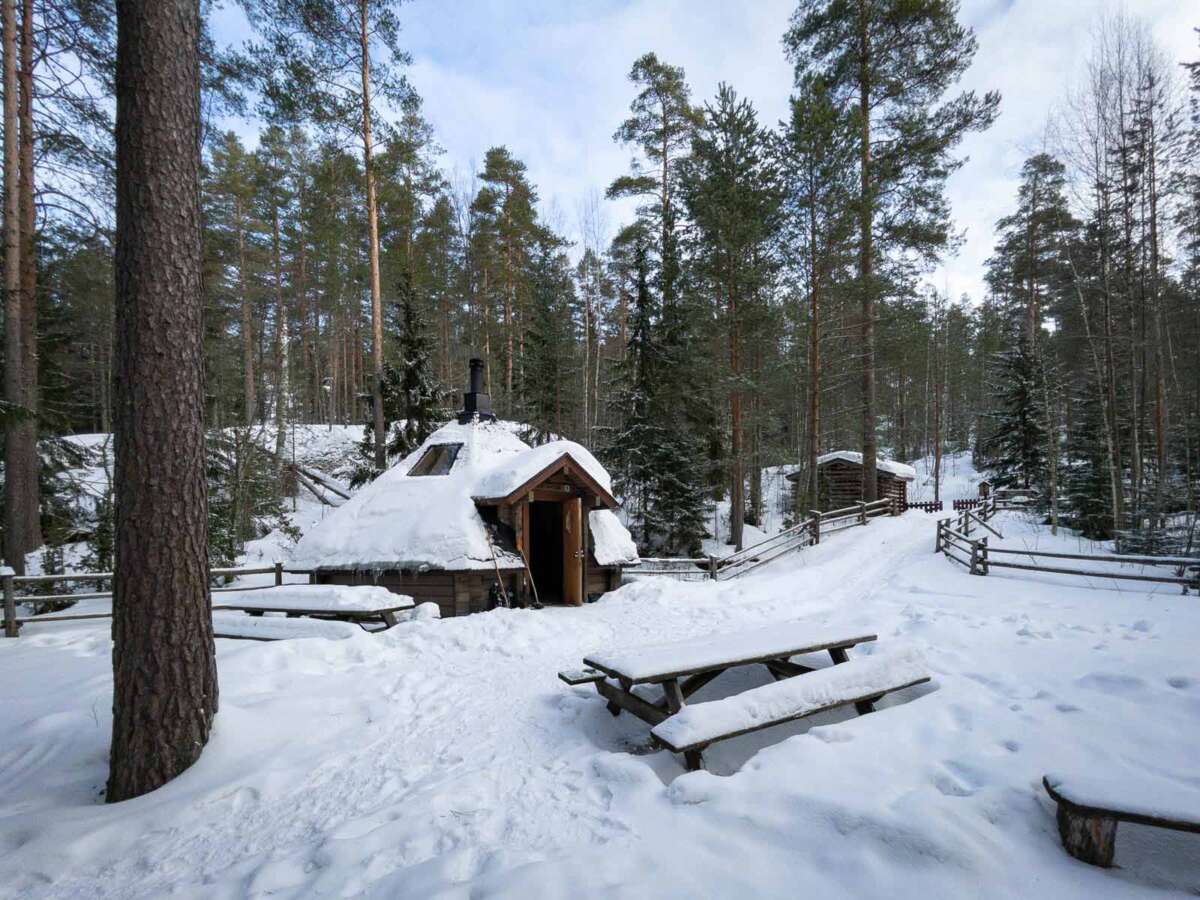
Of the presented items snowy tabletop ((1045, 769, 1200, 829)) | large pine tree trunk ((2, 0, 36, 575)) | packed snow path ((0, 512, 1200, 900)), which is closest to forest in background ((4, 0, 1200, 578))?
large pine tree trunk ((2, 0, 36, 575))

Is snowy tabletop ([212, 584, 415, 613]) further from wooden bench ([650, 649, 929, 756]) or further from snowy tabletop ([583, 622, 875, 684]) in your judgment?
wooden bench ([650, 649, 929, 756])

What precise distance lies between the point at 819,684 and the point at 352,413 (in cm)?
3547

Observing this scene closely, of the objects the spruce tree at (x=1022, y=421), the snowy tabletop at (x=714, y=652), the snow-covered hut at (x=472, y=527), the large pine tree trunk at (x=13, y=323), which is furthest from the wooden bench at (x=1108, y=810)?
the spruce tree at (x=1022, y=421)

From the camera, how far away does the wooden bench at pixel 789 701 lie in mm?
2996

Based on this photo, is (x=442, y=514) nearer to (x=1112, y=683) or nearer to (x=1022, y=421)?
(x=1112, y=683)

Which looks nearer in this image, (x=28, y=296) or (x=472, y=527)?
(x=472, y=527)

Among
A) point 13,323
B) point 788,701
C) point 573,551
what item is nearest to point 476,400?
point 573,551

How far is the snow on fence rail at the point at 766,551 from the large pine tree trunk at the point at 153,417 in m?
8.89

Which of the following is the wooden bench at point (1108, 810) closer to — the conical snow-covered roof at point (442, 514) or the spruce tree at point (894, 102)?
the conical snow-covered roof at point (442, 514)

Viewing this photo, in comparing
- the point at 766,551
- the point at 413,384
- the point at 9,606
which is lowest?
the point at 766,551

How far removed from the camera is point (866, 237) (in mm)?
14852

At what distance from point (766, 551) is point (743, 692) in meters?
10.6

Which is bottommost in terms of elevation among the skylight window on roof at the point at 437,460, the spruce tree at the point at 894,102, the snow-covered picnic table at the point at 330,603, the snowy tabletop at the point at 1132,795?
the snow-covered picnic table at the point at 330,603

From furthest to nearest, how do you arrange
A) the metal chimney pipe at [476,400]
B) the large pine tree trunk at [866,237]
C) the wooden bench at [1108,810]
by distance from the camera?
the large pine tree trunk at [866,237], the metal chimney pipe at [476,400], the wooden bench at [1108,810]
